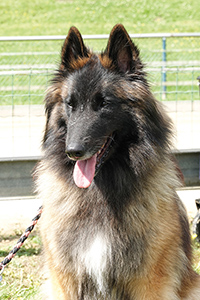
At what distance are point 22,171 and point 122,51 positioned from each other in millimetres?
3125

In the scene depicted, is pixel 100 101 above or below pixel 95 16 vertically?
below

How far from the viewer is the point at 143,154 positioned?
9.87ft

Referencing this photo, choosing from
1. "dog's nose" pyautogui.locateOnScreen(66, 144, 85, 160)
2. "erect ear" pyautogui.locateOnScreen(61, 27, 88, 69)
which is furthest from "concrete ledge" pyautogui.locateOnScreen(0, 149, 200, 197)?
"dog's nose" pyautogui.locateOnScreen(66, 144, 85, 160)

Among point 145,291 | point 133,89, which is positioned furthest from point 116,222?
point 133,89

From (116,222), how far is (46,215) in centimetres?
56

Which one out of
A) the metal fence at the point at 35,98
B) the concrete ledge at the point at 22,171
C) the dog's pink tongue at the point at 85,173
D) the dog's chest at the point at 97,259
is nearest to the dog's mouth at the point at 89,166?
the dog's pink tongue at the point at 85,173

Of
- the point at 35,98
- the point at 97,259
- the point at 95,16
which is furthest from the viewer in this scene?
the point at 95,16

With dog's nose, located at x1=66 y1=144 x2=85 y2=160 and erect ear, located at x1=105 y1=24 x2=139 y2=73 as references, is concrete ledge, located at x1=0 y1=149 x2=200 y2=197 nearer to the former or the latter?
erect ear, located at x1=105 y1=24 x2=139 y2=73

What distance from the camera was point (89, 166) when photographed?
116 inches

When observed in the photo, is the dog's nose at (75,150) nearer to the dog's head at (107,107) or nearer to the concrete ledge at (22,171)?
the dog's head at (107,107)

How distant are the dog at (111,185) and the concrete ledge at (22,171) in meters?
2.47

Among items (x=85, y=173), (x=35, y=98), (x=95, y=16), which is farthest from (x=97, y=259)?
(x=95, y=16)

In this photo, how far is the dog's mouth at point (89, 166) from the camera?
2.93 meters

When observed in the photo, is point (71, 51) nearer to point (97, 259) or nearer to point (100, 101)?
point (100, 101)
